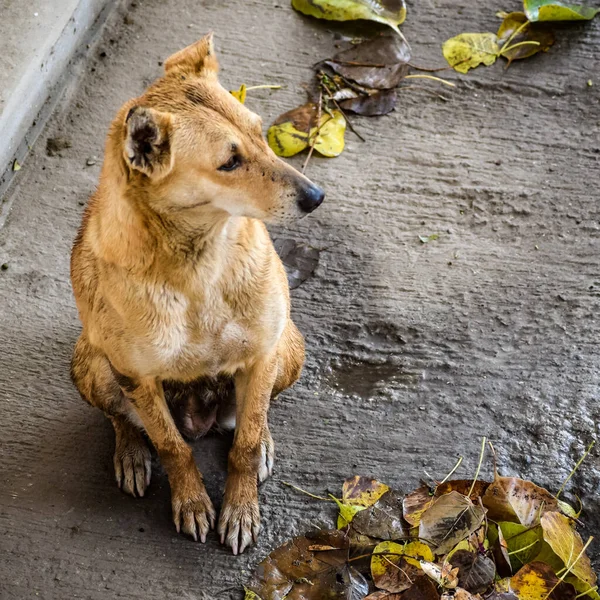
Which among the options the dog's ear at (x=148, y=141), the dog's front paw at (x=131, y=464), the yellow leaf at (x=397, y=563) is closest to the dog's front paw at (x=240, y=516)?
the dog's front paw at (x=131, y=464)

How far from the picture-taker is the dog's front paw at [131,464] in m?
3.10

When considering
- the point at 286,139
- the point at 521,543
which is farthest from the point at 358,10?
the point at 521,543

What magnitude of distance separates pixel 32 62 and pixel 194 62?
1910mm

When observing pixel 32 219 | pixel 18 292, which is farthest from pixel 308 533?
pixel 32 219

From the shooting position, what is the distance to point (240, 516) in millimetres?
2973

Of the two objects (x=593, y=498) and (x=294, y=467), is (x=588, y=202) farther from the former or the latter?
(x=294, y=467)

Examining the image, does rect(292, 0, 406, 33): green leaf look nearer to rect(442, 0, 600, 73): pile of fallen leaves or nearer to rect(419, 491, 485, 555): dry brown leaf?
rect(442, 0, 600, 73): pile of fallen leaves

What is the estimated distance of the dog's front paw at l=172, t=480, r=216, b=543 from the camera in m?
2.98

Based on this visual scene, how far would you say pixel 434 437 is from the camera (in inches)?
128

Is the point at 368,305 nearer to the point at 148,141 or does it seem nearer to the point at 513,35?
the point at 148,141

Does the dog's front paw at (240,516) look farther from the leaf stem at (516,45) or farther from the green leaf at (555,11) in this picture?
the green leaf at (555,11)

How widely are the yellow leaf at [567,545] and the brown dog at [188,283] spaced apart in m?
1.01

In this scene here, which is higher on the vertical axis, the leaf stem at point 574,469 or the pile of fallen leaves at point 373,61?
the pile of fallen leaves at point 373,61

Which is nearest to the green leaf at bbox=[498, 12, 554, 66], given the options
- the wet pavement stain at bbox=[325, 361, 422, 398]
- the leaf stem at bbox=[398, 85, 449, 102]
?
the leaf stem at bbox=[398, 85, 449, 102]
